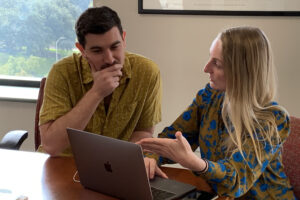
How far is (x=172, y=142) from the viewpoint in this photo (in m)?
1.32

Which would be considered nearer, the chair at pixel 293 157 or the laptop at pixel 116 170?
the laptop at pixel 116 170

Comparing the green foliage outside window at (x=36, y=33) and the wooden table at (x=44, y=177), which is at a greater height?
the green foliage outside window at (x=36, y=33)

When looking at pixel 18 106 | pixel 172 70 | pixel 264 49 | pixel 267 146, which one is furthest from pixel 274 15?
pixel 18 106

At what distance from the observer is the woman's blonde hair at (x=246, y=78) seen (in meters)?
Answer: 1.48

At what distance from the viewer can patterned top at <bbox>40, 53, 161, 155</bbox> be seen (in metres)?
1.94

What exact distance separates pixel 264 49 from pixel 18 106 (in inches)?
90.6

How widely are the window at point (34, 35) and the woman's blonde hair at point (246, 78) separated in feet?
6.60

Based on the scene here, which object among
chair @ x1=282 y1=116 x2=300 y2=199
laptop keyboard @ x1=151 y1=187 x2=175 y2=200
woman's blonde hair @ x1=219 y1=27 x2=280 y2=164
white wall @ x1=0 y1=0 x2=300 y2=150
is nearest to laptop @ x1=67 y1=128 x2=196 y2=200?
laptop keyboard @ x1=151 y1=187 x2=175 y2=200

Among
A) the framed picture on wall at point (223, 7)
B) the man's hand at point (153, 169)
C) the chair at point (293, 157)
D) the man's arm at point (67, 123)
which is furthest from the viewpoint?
the framed picture on wall at point (223, 7)

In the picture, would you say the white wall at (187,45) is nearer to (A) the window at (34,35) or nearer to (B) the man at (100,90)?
(A) the window at (34,35)

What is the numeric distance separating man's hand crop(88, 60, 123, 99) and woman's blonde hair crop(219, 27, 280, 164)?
55 centimetres

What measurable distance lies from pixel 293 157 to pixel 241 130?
0.90ft

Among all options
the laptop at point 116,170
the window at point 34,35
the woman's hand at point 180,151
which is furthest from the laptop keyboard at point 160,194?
the window at point 34,35

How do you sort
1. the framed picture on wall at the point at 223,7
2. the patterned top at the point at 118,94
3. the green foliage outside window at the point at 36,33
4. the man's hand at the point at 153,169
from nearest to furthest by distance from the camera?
the man's hand at the point at 153,169 → the patterned top at the point at 118,94 → the framed picture on wall at the point at 223,7 → the green foliage outside window at the point at 36,33
